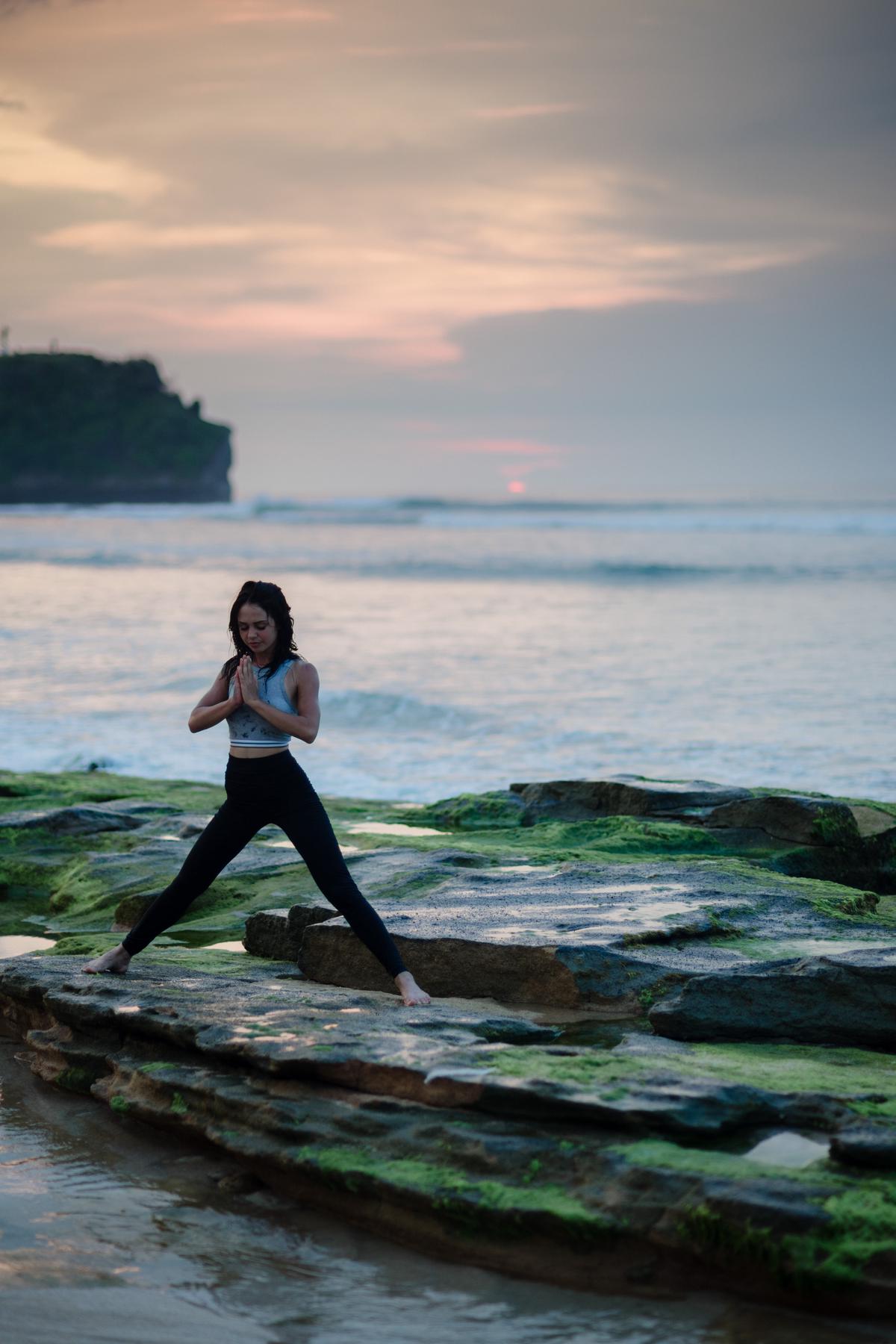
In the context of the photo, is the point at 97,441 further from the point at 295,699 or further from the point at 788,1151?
the point at 788,1151

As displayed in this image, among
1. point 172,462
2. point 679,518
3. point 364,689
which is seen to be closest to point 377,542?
point 679,518

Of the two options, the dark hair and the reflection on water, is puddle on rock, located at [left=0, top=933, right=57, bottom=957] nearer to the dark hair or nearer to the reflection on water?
the dark hair

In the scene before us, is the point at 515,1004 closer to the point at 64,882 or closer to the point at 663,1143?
the point at 663,1143

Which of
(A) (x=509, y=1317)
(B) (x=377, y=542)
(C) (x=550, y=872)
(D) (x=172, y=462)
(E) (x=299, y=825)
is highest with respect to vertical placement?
(D) (x=172, y=462)

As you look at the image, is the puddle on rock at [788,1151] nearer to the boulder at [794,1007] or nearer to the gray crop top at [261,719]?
the boulder at [794,1007]

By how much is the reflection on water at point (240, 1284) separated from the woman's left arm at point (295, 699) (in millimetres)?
1735

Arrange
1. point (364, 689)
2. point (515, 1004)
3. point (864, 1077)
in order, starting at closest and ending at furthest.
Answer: point (864, 1077), point (515, 1004), point (364, 689)

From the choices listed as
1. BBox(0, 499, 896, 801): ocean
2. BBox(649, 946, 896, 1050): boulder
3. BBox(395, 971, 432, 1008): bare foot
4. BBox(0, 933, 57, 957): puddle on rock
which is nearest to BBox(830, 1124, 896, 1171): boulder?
BBox(649, 946, 896, 1050): boulder

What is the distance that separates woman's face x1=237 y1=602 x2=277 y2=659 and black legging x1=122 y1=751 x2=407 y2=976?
0.47 meters

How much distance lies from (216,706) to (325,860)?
0.81m

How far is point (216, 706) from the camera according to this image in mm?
5184

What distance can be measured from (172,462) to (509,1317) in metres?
139

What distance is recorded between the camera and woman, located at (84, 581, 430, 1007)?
16.9 ft

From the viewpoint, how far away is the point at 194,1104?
14.5 ft
